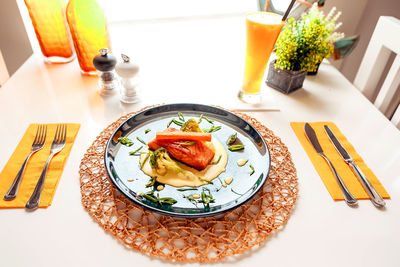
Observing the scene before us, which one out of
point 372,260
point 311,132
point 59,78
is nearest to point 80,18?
point 59,78

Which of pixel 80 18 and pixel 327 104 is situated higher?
pixel 80 18

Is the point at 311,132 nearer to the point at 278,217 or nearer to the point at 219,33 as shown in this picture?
the point at 278,217

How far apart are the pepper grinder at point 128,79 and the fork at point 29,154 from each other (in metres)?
0.28

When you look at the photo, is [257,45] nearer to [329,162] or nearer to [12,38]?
[329,162]

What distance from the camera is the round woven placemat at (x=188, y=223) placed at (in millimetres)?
560

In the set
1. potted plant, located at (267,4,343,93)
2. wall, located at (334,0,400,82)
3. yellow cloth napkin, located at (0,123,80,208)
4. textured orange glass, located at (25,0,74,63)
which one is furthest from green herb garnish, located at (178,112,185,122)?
wall, located at (334,0,400,82)

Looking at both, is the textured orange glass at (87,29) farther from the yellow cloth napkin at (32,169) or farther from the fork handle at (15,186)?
the fork handle at (15,186)

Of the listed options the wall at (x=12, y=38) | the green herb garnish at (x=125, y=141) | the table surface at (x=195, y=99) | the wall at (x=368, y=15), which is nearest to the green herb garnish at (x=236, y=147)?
the table surface at (x=195, y=99)

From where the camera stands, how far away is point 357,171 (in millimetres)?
738

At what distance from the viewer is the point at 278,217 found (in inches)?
24.9

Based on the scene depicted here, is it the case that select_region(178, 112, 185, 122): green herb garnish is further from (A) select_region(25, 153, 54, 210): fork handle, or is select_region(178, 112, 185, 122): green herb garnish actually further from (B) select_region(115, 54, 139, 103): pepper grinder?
(A) select_region(25, 153, 54, 210): fork handle

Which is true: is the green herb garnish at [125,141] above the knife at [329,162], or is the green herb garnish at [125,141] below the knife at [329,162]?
above

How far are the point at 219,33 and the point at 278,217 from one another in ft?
4.06

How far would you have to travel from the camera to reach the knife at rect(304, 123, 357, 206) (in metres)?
0.67
